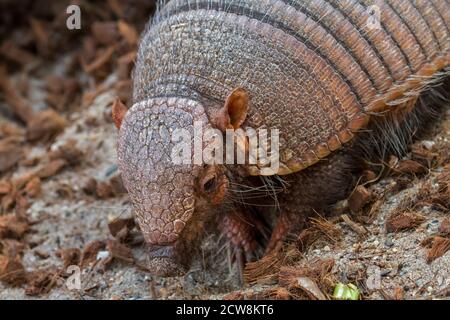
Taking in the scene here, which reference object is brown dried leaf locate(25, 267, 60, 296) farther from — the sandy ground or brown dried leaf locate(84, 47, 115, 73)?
brown dried leaf locate(84, 47, 115, 73)

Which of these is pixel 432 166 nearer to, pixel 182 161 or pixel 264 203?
pixel 264 203

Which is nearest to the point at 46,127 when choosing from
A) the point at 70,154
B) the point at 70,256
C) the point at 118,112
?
the point at 70,154

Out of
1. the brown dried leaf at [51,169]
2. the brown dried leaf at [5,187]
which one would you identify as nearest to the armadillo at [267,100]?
the brown dried leaf at [51,169]

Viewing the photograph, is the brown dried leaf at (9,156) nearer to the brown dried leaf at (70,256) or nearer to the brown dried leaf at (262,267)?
the brown dried leaf at (70,256)

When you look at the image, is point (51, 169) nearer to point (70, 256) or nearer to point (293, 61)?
point (70, 256)

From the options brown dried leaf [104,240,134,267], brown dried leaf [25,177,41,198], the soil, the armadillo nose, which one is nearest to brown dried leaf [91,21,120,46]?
the soil
